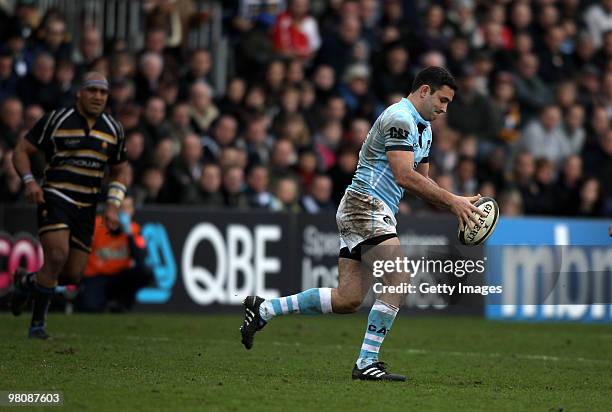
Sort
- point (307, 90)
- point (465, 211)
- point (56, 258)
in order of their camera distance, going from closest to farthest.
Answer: point (465, 211)
point (56, 258)
point (307, 90)

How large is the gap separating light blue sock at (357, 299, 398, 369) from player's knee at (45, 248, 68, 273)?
150 inches

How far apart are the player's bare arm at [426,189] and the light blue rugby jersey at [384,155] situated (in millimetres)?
172

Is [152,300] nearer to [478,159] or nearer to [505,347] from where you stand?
[505,347]

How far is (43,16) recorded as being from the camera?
1969 centimetres

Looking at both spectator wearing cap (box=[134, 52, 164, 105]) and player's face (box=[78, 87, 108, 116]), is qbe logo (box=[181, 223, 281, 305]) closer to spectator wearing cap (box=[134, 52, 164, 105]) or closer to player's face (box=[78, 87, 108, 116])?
spectator wearing cap (box=[134, 52, 164, 105])

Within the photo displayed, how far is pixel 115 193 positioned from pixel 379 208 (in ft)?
13.2

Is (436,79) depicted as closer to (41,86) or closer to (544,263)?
(544,263)

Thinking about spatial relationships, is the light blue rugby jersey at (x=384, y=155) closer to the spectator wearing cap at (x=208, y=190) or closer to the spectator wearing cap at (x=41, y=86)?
the spectator wearing cap at (x=208, y=190)

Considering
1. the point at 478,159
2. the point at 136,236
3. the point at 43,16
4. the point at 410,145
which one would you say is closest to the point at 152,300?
the point at 136,236

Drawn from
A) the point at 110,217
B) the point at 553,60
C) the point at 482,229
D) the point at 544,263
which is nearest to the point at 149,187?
the point at 110,217

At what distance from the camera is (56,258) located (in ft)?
41.4

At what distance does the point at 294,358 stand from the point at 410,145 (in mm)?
3035

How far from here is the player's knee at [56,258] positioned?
1261cm

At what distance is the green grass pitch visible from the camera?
Result: 29.1 feet
